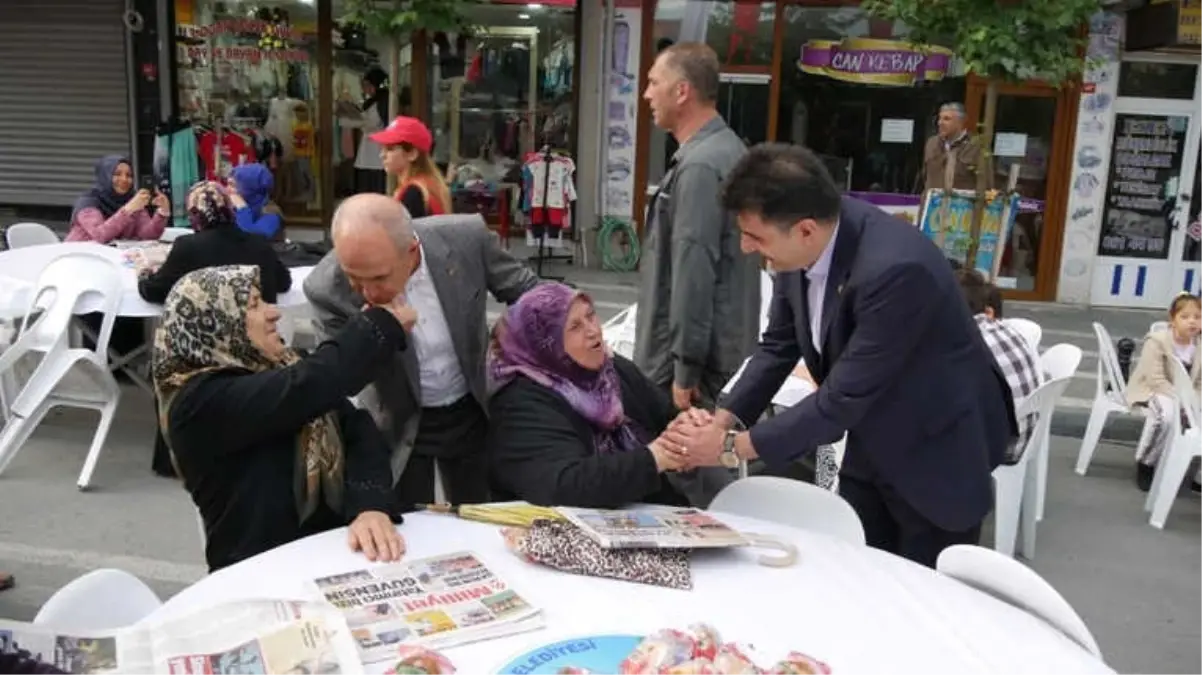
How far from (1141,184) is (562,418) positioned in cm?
916

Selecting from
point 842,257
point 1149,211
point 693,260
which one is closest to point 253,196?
point 693,260

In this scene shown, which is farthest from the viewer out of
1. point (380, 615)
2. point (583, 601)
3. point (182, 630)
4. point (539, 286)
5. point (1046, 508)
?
point (1046, 508)

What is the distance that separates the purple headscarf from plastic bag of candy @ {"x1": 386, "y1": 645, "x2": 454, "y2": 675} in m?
0.95

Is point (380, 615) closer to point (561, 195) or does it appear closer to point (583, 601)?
point (583, 601)

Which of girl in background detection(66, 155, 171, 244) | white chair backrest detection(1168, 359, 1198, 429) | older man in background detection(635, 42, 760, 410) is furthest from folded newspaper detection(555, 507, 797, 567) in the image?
girl in background detection(66, 155, 171, 244)

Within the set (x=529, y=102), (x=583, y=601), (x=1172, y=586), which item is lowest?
(x=1172, y=586)

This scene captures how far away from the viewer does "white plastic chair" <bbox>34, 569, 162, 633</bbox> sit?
1791mm

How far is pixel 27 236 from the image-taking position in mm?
6973

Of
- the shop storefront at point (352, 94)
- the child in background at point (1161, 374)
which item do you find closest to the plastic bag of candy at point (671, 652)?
the child in background at point (1161, 374)

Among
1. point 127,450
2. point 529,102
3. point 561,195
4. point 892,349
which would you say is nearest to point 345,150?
point 529,102

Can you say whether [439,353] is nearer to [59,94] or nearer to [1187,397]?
[1187,397]

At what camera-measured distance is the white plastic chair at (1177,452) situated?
4980 millimetres

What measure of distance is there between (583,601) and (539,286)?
1.06 meters

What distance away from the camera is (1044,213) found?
10.3m
